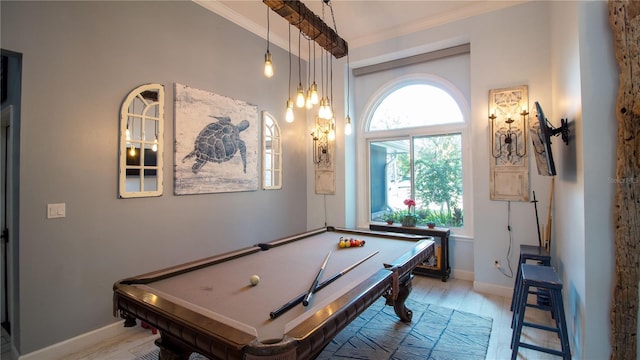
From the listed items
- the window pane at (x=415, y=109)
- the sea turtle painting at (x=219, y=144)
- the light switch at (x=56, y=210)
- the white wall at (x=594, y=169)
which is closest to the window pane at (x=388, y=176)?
the window pane at (x=415, y=109)

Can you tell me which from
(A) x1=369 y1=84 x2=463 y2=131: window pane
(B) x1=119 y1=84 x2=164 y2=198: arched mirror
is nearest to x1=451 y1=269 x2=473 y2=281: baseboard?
Result: (A) x1=369 y1=84 x2=463 y2=131: window pane

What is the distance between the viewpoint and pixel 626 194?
1.68 metres

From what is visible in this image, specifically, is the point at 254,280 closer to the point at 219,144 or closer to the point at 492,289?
the point at 219,144

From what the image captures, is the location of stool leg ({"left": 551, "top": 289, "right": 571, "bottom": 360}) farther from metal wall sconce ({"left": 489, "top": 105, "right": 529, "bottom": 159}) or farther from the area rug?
metal wall sconce ({"left": 489, "top": 105, "right": 529, "bottom": 159})

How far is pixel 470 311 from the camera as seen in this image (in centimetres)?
302

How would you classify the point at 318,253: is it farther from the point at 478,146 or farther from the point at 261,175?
the point at 478,146

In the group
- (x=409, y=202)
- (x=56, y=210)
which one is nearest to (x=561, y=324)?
(x=409, y=202)

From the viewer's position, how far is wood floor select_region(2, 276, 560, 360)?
2326 mm

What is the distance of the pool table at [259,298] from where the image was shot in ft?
3.85

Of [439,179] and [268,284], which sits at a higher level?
[439,179]

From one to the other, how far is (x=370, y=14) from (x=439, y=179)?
2481 mm

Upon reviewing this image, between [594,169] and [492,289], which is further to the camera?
[492,289]

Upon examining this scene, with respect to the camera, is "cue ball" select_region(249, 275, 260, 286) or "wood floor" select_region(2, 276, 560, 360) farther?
"wood floor" select_region(2, 276, 560, 360)

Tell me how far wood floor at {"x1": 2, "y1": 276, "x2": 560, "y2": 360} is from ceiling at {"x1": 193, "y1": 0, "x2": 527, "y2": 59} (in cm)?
348
